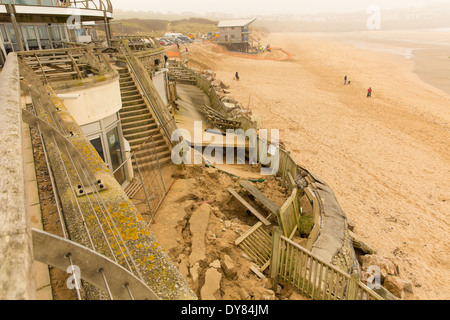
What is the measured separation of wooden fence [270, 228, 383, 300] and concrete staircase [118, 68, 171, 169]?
18.2ft

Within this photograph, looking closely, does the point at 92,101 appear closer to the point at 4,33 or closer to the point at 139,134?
the point at 139,134

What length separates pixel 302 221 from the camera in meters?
9.08

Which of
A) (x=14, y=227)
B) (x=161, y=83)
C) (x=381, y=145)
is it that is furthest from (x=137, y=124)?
(x=381, y=145)

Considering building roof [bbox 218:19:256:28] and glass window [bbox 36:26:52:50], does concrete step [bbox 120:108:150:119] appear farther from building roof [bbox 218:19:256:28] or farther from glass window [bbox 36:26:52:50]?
building roof [bbox 218:19:256:28]

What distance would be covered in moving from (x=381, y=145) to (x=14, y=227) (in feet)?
72.0

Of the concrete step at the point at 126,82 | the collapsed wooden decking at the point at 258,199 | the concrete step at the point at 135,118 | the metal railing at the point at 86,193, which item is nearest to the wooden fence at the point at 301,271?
the collapsed wooden decking at the point at 258,199

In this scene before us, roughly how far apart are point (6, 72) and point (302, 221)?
8.08 m

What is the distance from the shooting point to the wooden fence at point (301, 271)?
590 cm

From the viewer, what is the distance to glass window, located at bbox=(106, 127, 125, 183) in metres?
9.04

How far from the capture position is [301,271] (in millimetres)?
6371

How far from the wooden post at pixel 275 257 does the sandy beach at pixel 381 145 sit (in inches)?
196
